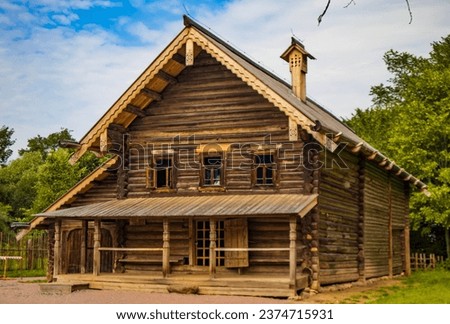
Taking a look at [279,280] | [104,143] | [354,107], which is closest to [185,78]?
[104,143]

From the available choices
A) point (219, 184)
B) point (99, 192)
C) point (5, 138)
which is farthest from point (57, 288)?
point (5, 138)

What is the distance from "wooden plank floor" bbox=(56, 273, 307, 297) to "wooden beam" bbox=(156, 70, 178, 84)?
22.8 feet

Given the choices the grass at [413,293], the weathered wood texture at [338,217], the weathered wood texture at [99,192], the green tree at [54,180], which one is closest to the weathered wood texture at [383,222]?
the weathered wood texture at [338,217]

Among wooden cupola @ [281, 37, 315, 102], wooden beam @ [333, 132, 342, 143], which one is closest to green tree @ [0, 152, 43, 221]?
wooden cupola @ [281, 37, 315, 102]

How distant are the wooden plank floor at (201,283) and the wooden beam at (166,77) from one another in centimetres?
695

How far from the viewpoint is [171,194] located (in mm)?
24203

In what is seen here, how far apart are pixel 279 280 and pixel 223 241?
3.64 meters

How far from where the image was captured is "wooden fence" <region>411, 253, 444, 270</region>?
3672cm

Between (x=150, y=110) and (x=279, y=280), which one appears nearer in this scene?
(x=279, y=280)

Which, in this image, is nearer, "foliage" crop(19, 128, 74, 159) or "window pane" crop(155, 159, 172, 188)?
"window pane" crop(155, 159, 172, 188)

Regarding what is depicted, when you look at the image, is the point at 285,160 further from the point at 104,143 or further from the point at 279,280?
the point at 104,143

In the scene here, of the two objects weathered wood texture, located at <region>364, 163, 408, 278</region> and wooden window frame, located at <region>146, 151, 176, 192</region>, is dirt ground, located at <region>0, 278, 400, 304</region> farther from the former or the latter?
weathered wood texture, located at <region>364, 163, 408, 278</region>

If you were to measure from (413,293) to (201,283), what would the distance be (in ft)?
22.8

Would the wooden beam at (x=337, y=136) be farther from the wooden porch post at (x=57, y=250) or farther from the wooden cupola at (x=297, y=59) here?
the wooden porch post at (x=57, y=250)
